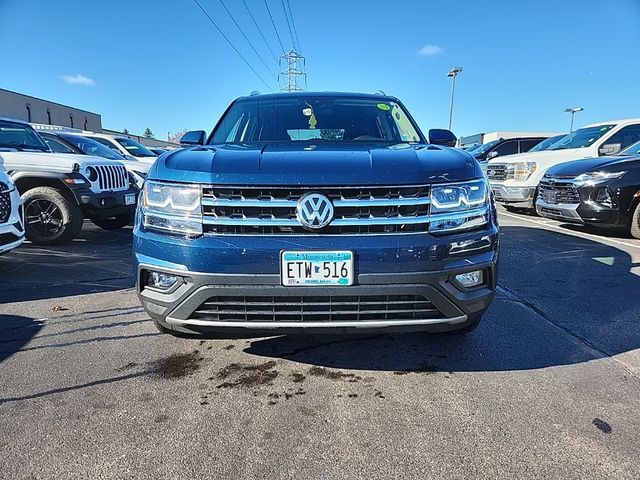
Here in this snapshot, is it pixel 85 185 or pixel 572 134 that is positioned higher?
pixel 572 134

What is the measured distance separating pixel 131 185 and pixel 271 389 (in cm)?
620

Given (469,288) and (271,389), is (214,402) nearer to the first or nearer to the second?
(271,389)

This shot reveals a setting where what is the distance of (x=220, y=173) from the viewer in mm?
2293

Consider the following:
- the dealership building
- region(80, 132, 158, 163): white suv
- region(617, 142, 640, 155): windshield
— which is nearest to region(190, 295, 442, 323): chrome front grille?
region(617, 142, 640, 155): windshield

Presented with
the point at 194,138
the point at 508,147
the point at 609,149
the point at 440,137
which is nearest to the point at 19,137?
the point at 194,138

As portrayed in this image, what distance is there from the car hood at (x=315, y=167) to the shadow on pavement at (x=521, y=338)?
1.09 m

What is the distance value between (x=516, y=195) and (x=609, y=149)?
1968mm

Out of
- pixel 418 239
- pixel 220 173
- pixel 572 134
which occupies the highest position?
pixel 572 134

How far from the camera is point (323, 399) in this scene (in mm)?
2361

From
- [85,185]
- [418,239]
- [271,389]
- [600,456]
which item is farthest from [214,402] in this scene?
[85,185]

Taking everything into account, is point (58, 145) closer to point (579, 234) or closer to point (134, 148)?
point (134, 148)

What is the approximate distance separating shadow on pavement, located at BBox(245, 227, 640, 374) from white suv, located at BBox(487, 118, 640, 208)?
506 centimetres

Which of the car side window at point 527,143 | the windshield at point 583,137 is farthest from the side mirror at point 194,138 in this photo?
the car side window at point 527,143

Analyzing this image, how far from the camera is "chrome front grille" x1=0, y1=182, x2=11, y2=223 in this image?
4.64 metres
